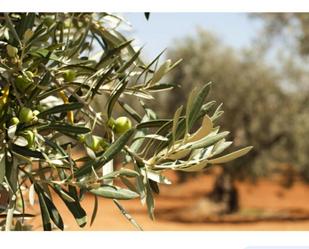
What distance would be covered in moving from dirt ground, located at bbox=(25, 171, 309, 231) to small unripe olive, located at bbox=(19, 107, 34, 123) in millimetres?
11304

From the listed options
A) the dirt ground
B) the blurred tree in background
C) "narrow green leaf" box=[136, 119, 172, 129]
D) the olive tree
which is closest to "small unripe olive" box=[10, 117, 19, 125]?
the olive tree

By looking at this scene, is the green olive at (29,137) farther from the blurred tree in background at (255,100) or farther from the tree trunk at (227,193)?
the tree trunk at (227,193)

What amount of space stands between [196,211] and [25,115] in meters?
18.0

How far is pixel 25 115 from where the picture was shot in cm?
149

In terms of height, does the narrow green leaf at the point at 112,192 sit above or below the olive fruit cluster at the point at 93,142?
below

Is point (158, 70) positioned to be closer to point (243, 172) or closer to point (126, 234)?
point (126, 234)

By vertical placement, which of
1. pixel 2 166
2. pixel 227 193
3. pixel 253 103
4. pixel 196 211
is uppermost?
pixel 253 103

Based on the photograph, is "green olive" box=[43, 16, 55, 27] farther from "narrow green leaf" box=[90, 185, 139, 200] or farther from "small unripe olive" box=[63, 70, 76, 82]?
"narrow green leaf" box=[90, 185, 139, 200]

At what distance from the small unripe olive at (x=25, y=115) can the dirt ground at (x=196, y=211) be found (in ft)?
37.1

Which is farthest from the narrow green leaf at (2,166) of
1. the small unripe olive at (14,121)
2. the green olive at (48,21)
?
the green olive at (48,21)

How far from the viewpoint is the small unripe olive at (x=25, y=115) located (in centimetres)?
149

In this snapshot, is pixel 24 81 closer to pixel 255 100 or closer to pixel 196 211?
pixel 255 100

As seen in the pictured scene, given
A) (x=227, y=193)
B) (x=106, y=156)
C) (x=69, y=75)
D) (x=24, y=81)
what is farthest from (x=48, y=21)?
(x=227, y=193)

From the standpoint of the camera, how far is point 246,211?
61.9ft
